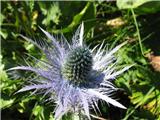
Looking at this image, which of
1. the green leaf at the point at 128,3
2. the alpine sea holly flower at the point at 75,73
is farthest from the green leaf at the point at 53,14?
the alpine sea holly flower at the point at 75,73

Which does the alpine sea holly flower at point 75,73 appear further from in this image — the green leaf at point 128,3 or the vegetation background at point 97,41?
the green leaf at point 128,3

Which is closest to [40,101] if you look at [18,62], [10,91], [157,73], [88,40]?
[10,91]

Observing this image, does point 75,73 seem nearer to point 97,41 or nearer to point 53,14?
point 97,41

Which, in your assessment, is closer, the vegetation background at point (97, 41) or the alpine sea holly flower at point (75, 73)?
the alpine sea holly flower at point (75, 73)

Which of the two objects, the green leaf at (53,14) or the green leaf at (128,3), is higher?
the green leaf at (53,14)

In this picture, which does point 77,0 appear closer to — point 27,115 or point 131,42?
point 131,42

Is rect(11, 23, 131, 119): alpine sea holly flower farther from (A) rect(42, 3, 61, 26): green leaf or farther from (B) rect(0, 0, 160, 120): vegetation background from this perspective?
(A) rect(42, 3, 61, 26): green leaf

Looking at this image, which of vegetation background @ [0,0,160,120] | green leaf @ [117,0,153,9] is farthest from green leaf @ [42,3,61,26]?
green leaf @ [117,0,153,9]

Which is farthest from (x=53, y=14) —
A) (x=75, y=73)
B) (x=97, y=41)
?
(x=75, y=73)
